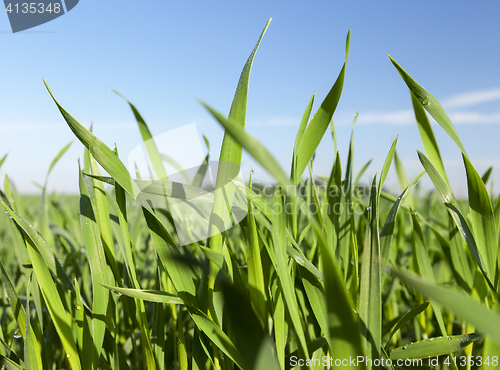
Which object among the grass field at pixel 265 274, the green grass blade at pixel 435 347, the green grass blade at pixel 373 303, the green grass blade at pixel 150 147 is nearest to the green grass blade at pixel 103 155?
the grass field at pixel 265 274

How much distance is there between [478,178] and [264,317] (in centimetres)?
26

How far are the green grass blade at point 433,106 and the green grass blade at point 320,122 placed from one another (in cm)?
7

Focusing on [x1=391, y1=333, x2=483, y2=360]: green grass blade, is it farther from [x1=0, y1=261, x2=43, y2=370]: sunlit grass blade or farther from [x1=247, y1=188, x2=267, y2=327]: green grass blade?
[x1=0, y1=261, x2=43, y2=370]: sunlit grass blade

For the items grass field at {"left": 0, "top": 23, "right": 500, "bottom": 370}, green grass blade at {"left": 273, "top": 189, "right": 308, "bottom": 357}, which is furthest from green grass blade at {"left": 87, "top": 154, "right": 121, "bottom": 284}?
green grass blade at {"left": 273, "top": 189, "right": 308, "bottom": 357}

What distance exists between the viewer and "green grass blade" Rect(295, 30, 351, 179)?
0.30 metres

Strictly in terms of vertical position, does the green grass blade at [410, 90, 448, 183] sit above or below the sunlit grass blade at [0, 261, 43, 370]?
above

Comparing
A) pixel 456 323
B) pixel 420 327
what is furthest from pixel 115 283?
pixel 456 323

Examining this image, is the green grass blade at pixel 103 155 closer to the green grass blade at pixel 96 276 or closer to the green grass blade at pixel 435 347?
the green grass blade at pixel 96 276

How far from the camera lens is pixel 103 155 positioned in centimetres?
29

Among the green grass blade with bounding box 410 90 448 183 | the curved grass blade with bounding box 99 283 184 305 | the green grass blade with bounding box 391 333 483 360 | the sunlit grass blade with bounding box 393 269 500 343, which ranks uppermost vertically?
the green grass blade with bounding box 410 90 448 183

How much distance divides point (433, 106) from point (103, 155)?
337 mm

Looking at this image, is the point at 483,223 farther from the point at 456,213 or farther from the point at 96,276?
the point at 96,276

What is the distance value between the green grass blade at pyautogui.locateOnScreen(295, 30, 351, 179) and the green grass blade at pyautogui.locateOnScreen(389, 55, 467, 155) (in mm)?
74

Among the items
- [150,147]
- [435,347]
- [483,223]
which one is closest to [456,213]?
[483,223]
